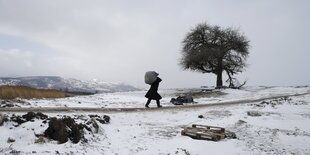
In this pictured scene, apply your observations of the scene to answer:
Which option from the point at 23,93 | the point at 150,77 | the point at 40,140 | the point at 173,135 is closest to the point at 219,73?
the point at 150,77

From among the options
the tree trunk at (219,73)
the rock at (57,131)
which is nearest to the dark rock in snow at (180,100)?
the rock at (57,131)

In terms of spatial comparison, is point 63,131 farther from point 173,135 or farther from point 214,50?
point 214,50

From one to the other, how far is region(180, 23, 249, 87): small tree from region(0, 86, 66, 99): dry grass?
68.1 ft

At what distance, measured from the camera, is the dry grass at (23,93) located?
21250 millimetres

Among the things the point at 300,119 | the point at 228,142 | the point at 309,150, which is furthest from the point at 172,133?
the point at 300,119

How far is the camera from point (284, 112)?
59.6 feet

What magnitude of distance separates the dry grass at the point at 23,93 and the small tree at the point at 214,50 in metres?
20.7

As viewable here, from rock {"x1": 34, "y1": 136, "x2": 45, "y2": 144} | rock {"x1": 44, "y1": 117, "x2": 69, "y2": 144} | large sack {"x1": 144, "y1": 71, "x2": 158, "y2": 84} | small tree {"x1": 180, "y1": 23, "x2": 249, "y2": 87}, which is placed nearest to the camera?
rock {"x1": 34, "y1": 136, "x2": 45, "y2": 144}

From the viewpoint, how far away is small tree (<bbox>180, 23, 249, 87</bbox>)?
137 ft

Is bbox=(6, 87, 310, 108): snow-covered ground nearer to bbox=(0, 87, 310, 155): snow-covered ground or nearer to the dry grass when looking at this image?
bbox=(0, 87, 310, 155): snow-covered ground

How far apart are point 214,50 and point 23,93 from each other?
2449cm

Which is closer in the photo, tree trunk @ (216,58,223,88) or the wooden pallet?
the wooden pallet

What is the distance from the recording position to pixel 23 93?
894 inches

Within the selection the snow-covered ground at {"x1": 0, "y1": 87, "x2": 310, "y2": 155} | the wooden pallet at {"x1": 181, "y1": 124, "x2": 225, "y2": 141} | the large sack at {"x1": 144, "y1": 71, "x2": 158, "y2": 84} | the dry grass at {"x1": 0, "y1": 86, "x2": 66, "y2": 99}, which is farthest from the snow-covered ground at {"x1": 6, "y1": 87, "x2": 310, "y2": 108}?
the wooden pallet at {"x1": 181, "y1": 124, "x2": 225, "y2": 141}
